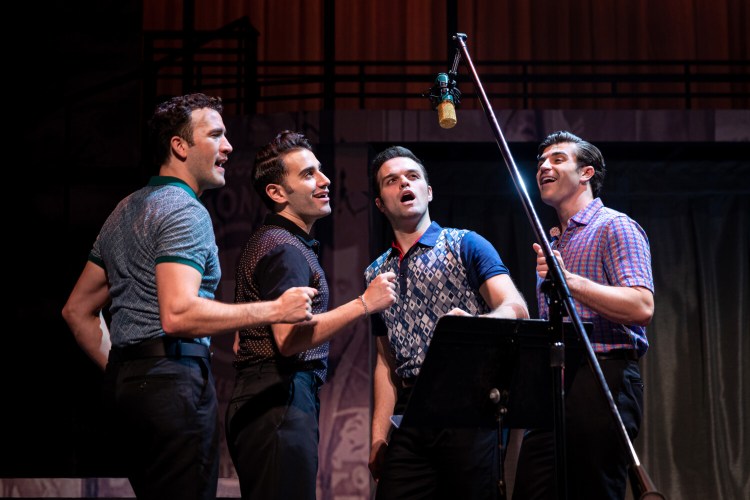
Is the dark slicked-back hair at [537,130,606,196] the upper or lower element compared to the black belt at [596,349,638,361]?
upper

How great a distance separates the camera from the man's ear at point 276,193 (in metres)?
3.04

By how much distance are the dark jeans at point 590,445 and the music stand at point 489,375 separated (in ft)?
1.48

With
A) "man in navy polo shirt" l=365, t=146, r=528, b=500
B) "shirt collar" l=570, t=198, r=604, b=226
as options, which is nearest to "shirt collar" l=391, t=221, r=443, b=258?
"man in navy polo shirt" l=365, t=146, r=528, b=500

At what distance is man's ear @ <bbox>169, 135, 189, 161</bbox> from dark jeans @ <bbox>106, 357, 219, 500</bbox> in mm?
671

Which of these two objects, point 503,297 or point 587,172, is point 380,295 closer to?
point 503,297

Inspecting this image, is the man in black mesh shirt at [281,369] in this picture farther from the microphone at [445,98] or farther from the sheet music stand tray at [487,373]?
the microphone at [445,98]

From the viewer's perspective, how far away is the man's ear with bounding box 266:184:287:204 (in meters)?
3.04

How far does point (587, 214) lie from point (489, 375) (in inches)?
42.0

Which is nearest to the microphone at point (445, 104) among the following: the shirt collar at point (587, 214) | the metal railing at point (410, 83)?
the shirt collar at point (587, 214)

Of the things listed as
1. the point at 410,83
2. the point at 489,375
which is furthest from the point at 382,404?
the point at 410,83

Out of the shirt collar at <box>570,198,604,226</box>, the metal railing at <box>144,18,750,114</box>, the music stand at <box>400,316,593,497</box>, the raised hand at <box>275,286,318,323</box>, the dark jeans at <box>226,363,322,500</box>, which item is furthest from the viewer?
the metal railing at <box>144,18,750,114</box>

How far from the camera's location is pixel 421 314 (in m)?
3.07

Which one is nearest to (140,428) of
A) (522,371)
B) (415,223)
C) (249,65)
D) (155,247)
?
(155,247)

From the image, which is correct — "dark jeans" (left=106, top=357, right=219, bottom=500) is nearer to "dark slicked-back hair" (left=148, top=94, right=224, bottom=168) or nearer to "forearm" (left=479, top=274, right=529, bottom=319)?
"dark slicked-back hair" (left=148, top=94, right=224, bottom=168)
